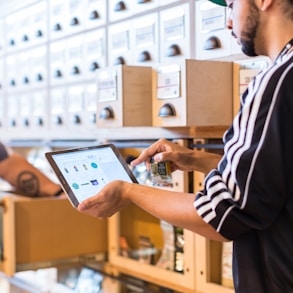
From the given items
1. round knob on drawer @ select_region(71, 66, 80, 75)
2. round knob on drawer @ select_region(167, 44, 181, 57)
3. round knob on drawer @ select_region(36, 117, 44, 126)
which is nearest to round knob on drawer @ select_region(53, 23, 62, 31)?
round knob on drawer @ select_region(71, 66, 80, 75)

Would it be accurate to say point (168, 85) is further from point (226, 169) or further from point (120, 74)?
point (226, 169)

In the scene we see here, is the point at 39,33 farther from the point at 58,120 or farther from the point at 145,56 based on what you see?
the point at 145,56

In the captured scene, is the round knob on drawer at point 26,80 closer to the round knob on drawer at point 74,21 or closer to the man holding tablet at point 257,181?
the round knob on drawer at point 74,21

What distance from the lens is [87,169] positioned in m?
1.50

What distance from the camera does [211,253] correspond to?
6.53 feet

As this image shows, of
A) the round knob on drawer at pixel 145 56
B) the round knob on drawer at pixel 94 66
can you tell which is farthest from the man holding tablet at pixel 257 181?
the round knob on drawer at pixel 94 66

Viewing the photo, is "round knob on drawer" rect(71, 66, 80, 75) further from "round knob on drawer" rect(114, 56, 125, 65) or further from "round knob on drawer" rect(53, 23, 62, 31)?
"round knob on drawer" rect(114, 56, 125, 65)

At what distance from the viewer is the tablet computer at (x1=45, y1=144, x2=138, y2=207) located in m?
1.39

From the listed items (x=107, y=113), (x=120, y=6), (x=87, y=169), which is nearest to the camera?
(x=87, y=169)

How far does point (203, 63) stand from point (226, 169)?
76cm

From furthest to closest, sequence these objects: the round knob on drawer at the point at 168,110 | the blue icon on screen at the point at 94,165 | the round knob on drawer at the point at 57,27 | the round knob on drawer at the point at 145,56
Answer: the round knob on drawer at the point at 57,27 → the round knob on drawer at the point at 145,56 → the round knob on drawer at the point at 168,110 → the blue icon on screen at the point at 94,165

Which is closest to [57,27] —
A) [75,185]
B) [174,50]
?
[174,50]

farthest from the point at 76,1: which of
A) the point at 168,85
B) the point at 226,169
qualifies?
the point at 226,169

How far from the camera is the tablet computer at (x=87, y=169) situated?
1.39m
